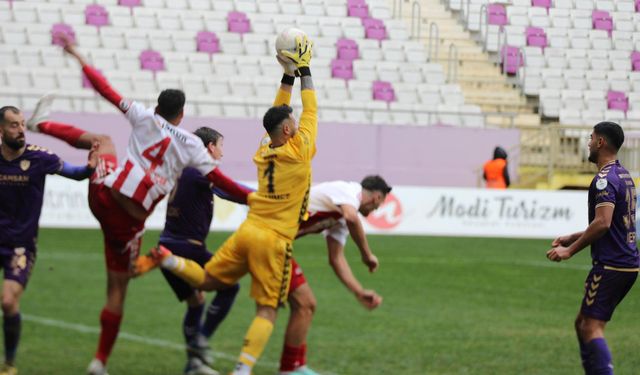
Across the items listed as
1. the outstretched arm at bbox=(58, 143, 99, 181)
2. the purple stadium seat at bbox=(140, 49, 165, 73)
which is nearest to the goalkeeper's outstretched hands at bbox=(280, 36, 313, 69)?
the outstretched arm at bbox=(58, 143, 99, 181)

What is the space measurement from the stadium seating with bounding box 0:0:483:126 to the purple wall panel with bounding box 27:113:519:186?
0.40 meters

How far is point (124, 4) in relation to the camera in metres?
25.2

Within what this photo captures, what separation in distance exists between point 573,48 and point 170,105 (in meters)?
8.86

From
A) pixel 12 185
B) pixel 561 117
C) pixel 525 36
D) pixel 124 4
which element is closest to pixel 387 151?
pixel 561 117

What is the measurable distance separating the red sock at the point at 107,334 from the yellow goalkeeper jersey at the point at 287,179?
1381 mm

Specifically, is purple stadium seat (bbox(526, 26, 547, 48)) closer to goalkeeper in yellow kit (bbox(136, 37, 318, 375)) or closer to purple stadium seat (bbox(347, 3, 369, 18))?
purple stadium seat (bbox(347, 3, 369, 18))

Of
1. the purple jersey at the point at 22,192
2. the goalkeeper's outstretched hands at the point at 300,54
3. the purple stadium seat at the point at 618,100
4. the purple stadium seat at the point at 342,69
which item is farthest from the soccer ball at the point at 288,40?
the purple stadium seat at the point at 342,69

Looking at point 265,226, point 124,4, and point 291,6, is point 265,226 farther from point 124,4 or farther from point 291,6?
point 124,4

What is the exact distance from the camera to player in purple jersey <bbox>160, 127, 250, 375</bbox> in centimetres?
946

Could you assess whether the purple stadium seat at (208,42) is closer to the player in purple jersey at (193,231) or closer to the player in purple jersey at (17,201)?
the player in purple jersey at (193,231)

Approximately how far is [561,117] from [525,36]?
788 cm

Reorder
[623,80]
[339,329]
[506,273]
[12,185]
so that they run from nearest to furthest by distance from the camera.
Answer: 1. [12,185]
2. [339,329]
3. [623,80]
4. [506,273]

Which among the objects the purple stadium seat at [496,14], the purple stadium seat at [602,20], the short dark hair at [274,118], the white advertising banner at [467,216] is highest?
the purple stadium seat at [496,14]

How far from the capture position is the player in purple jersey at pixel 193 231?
9461 millimetres
